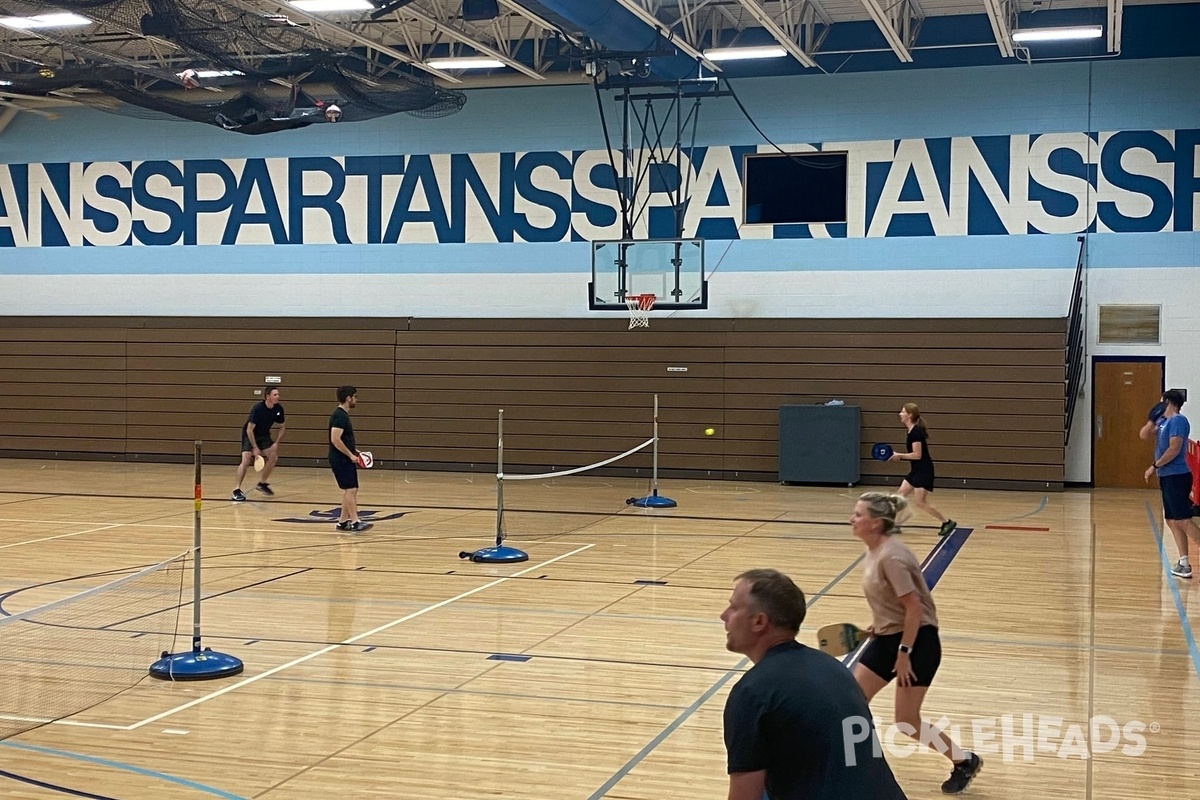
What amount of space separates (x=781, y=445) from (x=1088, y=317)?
589 centimetres

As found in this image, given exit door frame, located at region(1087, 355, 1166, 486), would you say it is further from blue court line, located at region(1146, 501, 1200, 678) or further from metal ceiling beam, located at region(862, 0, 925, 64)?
metal ceiling beam, located at region(862, 0, 925, 64)

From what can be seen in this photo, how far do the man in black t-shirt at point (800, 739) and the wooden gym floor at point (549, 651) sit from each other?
9.95 feet

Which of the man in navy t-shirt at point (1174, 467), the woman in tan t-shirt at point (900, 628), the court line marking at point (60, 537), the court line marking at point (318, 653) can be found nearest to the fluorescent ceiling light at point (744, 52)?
the man in navy t-shirt at point (1174, 467)

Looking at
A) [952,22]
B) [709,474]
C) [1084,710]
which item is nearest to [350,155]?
[709,474]

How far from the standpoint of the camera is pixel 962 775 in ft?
21.0

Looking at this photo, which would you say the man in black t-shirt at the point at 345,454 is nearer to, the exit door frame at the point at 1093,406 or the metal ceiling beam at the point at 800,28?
the metal ceiling beam at the point at 800,28

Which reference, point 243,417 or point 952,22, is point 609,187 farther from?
point 243,417

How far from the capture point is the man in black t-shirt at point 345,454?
15.6 metres

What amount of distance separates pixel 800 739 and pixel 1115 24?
1965cm

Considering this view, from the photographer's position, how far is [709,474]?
2423 cm

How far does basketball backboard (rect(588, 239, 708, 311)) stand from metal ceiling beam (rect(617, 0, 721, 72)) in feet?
10.3

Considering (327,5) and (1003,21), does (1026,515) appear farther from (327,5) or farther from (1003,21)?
(327,5)

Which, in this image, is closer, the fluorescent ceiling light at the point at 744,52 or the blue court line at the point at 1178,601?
the blue court line at the point at 1178,601
